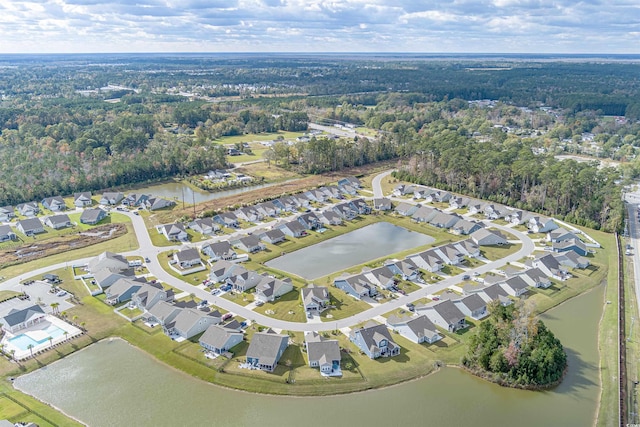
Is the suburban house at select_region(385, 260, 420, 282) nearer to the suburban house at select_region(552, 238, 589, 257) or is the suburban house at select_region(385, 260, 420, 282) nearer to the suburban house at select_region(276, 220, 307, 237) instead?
the suburban house at select_region(276, 220, 307, 237)

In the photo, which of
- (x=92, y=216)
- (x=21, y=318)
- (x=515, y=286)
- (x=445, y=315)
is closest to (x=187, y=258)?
(x=21, y=318)

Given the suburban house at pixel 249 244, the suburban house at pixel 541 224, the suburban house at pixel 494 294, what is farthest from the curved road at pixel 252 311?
the suburban house at pixel 494 294

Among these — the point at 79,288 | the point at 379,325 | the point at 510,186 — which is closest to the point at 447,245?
the point at 379,325

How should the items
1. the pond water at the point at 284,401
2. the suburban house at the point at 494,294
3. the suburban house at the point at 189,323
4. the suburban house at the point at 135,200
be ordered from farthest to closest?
the suburban house at the point at 135,200 → the suburban house at the point at 494,294 → the suburban house at the point at 189,323 → the pond water at the point at 284,401

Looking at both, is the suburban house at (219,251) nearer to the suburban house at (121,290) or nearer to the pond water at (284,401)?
the suburban house at (121,290)

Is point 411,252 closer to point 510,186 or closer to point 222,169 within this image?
point 510,186

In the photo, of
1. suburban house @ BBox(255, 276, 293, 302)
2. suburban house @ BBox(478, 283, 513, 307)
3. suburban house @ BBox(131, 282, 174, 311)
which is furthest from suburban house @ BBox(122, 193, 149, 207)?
suburban house @ BBox(478, 283, 513, 307)

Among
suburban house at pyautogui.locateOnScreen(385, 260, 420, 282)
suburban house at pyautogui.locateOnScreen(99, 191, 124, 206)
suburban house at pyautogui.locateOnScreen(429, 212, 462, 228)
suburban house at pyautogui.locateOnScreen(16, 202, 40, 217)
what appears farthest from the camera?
suburban house at pyautogui.locateOnScreen(99, 191, 124, 206)
